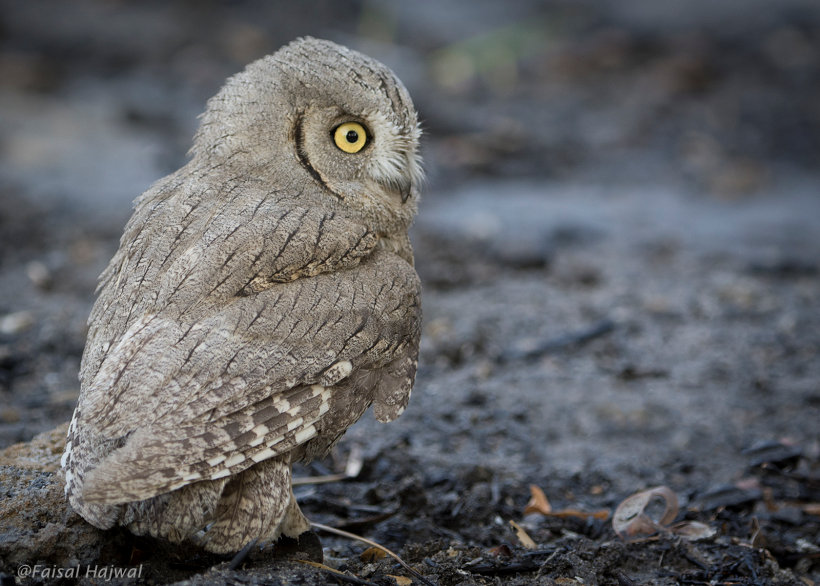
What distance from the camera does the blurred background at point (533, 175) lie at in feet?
16.4

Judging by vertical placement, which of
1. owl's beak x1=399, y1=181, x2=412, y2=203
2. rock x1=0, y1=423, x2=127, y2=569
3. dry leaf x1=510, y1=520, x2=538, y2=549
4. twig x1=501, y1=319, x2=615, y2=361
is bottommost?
dry leaf x1=510, y1=520, x2=538, y2=549

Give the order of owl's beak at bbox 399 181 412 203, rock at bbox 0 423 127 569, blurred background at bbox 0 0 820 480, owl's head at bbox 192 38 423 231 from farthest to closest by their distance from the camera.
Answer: blurred background at bbox 0 0 820 480 < owl's beak at bbox 399 181 412 203 < owl's head at bbox 192 38 423 231 < rock at bbox 0 423 127 569

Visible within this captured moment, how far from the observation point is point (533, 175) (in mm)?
7887

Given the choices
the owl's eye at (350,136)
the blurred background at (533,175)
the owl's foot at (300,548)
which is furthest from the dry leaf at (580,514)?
the owl's eye at (350,136)

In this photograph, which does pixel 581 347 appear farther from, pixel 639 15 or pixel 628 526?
pixel 639 15

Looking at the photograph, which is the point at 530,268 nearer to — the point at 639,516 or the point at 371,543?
the point at 639,516

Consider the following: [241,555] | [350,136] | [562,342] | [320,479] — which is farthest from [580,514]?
[350,136]

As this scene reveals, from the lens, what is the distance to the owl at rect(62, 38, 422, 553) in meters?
2.64

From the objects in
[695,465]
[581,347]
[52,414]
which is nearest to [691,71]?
[581,347]

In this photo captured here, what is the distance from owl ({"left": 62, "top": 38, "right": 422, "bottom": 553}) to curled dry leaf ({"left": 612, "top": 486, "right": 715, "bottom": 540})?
1.13 m

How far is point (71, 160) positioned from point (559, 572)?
6291 millimetres

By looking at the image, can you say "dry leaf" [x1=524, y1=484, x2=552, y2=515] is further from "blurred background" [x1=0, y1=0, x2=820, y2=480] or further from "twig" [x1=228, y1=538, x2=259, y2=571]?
"twig" [x1=228, y1=538, x2=259, y2=571]

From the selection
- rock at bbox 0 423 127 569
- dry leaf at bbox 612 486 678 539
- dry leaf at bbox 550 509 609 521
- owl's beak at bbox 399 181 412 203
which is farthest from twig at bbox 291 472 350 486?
owl's beak at bbox 399 181 412 203

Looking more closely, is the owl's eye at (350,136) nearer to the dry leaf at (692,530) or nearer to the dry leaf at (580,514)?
the dry leaf at (580,514)
